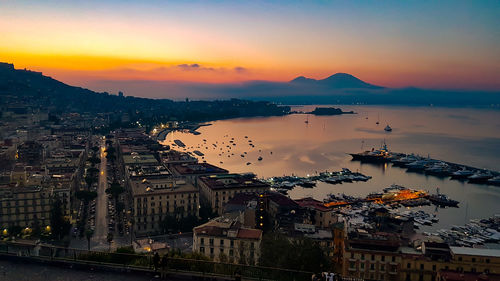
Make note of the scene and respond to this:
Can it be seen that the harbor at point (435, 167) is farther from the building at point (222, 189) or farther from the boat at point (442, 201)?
the building at point (222, 189)

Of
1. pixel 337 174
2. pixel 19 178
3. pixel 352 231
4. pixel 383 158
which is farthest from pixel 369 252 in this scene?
pixel 383 158

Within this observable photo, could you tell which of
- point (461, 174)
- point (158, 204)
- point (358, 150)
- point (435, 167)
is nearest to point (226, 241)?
point (158, 204)

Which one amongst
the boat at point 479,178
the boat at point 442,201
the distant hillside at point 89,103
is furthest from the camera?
the distant hillside at point 89,103

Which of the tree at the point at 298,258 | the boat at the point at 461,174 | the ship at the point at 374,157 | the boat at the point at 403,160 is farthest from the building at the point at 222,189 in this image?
the ship at the point at 374,157

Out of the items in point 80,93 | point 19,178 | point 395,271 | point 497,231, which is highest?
point 80,93

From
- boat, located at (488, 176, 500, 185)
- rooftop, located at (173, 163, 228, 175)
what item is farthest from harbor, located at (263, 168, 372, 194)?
boat, located at (488, 176, 500, 185)

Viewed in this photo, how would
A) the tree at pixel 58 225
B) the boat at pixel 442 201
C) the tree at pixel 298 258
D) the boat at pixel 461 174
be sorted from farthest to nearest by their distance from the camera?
the boat at pixel 461 174, the boat at pixel 442 201, the tree at pixel 58 225, the tree at pixel 298 258

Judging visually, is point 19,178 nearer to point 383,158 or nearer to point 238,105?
point 383,158
